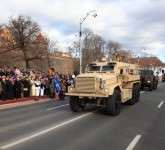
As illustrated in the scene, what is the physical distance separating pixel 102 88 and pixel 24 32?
5090 cm

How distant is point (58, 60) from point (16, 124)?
7747 cm

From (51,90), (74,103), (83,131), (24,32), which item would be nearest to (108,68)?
(74,103)

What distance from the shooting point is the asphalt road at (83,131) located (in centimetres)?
812

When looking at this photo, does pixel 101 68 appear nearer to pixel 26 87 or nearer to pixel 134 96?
pixel 134 96

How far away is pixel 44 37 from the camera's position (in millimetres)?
68625

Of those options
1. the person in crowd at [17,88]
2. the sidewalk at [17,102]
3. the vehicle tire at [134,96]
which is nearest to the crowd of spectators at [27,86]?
the person in crowd at [17,88]

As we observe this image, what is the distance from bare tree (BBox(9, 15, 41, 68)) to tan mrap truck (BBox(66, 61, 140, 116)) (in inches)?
1832

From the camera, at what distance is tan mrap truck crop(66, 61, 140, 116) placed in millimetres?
13625

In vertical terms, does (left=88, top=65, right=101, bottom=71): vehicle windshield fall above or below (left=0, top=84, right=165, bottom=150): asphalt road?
above

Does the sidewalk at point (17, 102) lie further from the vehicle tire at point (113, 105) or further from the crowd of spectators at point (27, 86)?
the vehicle tire at point (113, 105)

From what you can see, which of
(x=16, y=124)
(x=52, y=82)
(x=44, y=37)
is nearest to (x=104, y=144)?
(x=16, y=124)

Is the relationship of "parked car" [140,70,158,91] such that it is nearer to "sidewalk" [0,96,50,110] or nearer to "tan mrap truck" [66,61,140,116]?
"sidewalk" [0,96,50,110]

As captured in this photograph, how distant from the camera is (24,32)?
62156mm

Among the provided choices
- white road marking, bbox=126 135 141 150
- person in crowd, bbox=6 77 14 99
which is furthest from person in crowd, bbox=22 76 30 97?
white road marking, bbox=126 135 141 150
